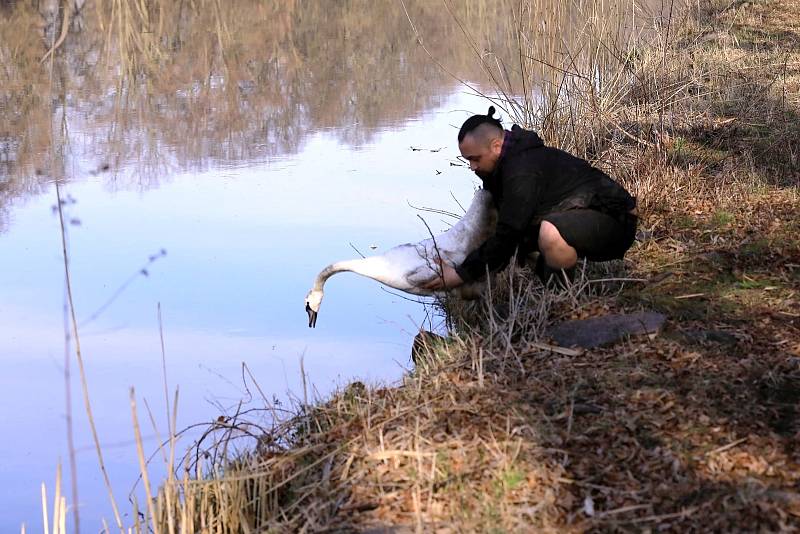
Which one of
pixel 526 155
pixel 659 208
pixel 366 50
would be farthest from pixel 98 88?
pixel 526 155

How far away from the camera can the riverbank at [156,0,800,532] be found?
11.0 feet

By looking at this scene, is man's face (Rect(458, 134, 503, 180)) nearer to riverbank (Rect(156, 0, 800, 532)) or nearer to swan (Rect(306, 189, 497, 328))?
swan (Rect(306, 189, 497, 328))

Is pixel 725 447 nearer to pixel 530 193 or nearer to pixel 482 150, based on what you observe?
pixel 530 193

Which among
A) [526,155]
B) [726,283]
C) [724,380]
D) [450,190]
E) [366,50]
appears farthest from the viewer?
[366,50]

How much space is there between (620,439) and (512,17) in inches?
187

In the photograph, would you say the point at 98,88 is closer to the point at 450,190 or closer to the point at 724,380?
the point at 450,190

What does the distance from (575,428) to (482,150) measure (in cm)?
174

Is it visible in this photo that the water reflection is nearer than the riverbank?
No

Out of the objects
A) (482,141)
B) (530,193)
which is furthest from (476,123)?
(530,193)

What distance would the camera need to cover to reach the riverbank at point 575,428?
334 centimetres

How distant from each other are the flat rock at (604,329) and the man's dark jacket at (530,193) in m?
0.54

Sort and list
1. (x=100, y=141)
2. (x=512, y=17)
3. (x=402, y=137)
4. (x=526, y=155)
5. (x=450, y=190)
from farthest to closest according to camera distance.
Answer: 1. (x=402, y=137)
2. (x=100, y=141)
3. (x=450, y=190)
4. (x=512, y=17)
5. (x=526, y=155)

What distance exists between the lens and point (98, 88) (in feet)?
42.9

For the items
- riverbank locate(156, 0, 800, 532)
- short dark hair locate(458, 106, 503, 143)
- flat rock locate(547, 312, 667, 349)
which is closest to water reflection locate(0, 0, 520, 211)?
short dark hair locate(458, 106, 503, 143)
